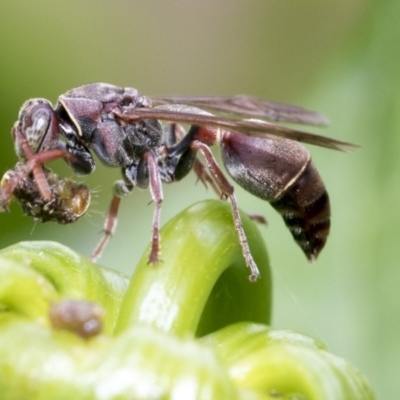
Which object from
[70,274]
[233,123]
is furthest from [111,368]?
[233,123]

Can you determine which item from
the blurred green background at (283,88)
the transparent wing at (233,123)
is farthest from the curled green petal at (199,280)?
the blurred green background at (283,88)

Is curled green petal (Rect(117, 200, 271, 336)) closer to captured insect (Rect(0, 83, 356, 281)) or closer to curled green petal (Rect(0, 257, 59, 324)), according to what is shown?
curled green petal (Rect(0, 257, 59, 324))

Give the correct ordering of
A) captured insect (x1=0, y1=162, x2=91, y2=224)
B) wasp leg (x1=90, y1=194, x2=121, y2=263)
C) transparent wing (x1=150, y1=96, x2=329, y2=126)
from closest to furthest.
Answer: captured insect (x1=0, y1=162, x2=91, y2=224)
transparent wing (x1=150, y1=96, x2=329, y2=126)
wasp leg (x1=90, y1=194, x2=121, y2=263)

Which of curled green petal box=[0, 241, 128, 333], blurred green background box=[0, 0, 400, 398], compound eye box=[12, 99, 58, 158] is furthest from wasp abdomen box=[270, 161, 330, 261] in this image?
curled green petal box=[0, 241, 128, 333]

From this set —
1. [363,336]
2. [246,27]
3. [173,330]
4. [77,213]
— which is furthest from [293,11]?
[173,330]

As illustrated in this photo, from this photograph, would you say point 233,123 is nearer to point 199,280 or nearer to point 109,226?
point 109,226

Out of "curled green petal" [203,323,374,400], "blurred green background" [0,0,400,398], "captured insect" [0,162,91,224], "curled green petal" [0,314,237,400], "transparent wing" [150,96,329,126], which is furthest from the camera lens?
"blurred green background" [0,0,400,398]

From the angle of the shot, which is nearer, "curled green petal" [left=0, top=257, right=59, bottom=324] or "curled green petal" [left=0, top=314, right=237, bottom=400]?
"curled green petal" [left=0, top=314, right=237, bottom=400]
